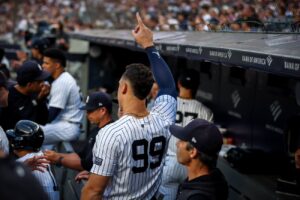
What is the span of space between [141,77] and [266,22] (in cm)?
238

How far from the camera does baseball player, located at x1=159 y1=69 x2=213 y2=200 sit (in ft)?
18.0

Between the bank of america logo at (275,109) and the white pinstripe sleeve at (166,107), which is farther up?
the white pinstripe sleeve at (166,107)

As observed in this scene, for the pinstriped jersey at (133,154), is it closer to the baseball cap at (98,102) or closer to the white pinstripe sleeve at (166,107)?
the white pinstripe sleeve at (166,107)

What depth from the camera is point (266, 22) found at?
5.18 m

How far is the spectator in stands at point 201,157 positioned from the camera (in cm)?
298

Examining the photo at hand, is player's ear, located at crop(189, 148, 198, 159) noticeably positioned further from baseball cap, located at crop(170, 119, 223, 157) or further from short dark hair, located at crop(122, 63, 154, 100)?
short dark hair, located at crop(122, 63, 154, 100)

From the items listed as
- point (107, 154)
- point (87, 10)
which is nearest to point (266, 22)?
point (107, 154)

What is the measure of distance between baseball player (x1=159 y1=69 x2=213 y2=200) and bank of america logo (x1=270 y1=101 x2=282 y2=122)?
1078mm

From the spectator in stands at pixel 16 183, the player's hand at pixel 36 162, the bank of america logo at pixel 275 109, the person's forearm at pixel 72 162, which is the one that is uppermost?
the spectator in stands at pixel 16 183

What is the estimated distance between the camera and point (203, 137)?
120 inches

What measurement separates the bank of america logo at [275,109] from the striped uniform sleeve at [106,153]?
3.65 metres

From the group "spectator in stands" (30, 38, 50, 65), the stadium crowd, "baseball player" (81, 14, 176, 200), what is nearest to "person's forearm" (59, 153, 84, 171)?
"baseball player" (81, 14, 176, 200)

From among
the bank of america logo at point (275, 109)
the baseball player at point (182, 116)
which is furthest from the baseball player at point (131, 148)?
the bank of america logo at point (275, 109)

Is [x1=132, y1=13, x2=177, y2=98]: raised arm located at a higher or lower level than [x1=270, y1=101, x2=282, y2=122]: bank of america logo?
higher
